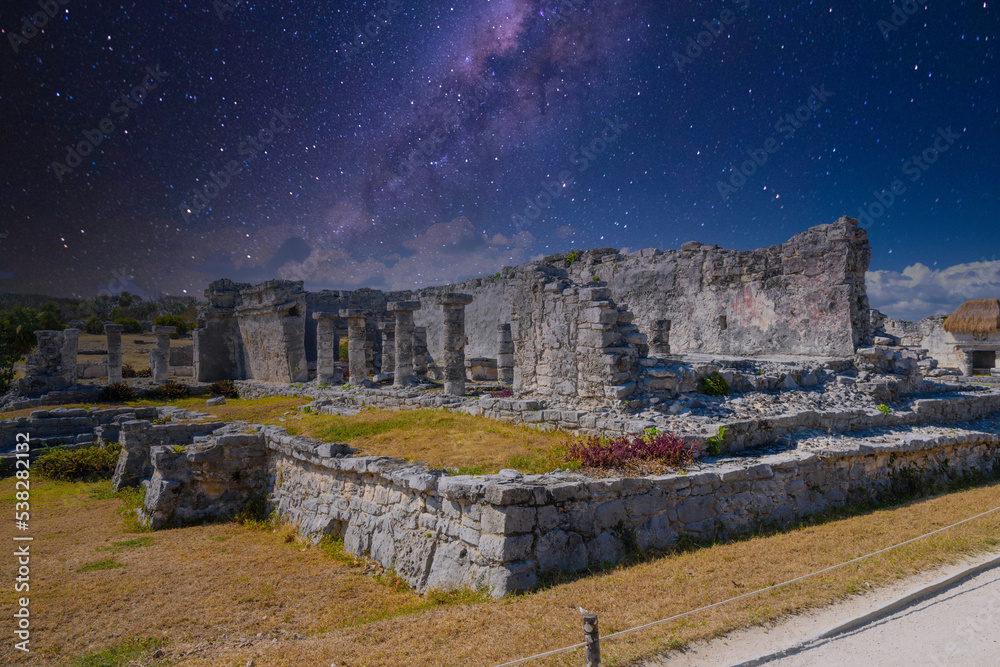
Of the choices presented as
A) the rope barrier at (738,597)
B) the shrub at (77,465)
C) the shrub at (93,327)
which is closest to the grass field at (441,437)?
the rope barrier at (738,597)

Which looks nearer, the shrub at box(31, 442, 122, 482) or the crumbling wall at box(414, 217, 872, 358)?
the shrub at box(31, 442, 122, 482)

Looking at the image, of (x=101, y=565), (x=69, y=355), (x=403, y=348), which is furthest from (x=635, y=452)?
(x=69, y=355)

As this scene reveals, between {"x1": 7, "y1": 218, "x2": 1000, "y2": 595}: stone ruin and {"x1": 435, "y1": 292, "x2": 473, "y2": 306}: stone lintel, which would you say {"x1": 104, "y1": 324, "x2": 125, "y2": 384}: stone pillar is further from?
{"x1": 435, "y1": 292, "x2": 473, "y2": 306}: stone lintel

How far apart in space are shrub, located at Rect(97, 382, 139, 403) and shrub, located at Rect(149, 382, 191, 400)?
70 centimetres

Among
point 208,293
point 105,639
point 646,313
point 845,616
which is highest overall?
point 208,293

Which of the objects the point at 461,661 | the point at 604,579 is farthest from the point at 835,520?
the point at 461,661

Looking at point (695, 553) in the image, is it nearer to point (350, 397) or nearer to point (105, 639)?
point (105, 639)

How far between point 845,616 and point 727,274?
516 inches

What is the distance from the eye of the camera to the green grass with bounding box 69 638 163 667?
4.66 m

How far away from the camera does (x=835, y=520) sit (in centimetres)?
713

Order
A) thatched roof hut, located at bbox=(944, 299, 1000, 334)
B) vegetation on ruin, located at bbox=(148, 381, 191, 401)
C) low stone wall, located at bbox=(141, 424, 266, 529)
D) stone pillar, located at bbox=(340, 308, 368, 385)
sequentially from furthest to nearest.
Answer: thatched roof hut, located at bbox=(944, 299, 1000, 334), vegetation on ruin, located at bbox=(148, 381, 191, 401), stone pillar, located at bbox=(340, 308, 368, 385), low stone wall, located at bbox=(141, 424, 266, 529)

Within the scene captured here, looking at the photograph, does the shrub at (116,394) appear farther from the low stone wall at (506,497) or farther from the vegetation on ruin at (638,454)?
the vegetation on ruin at (638,454)

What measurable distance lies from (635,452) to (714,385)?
12.2 ft

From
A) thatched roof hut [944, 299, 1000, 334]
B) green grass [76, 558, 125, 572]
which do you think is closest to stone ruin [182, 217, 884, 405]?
green grass [76, 558, 125, 572]
